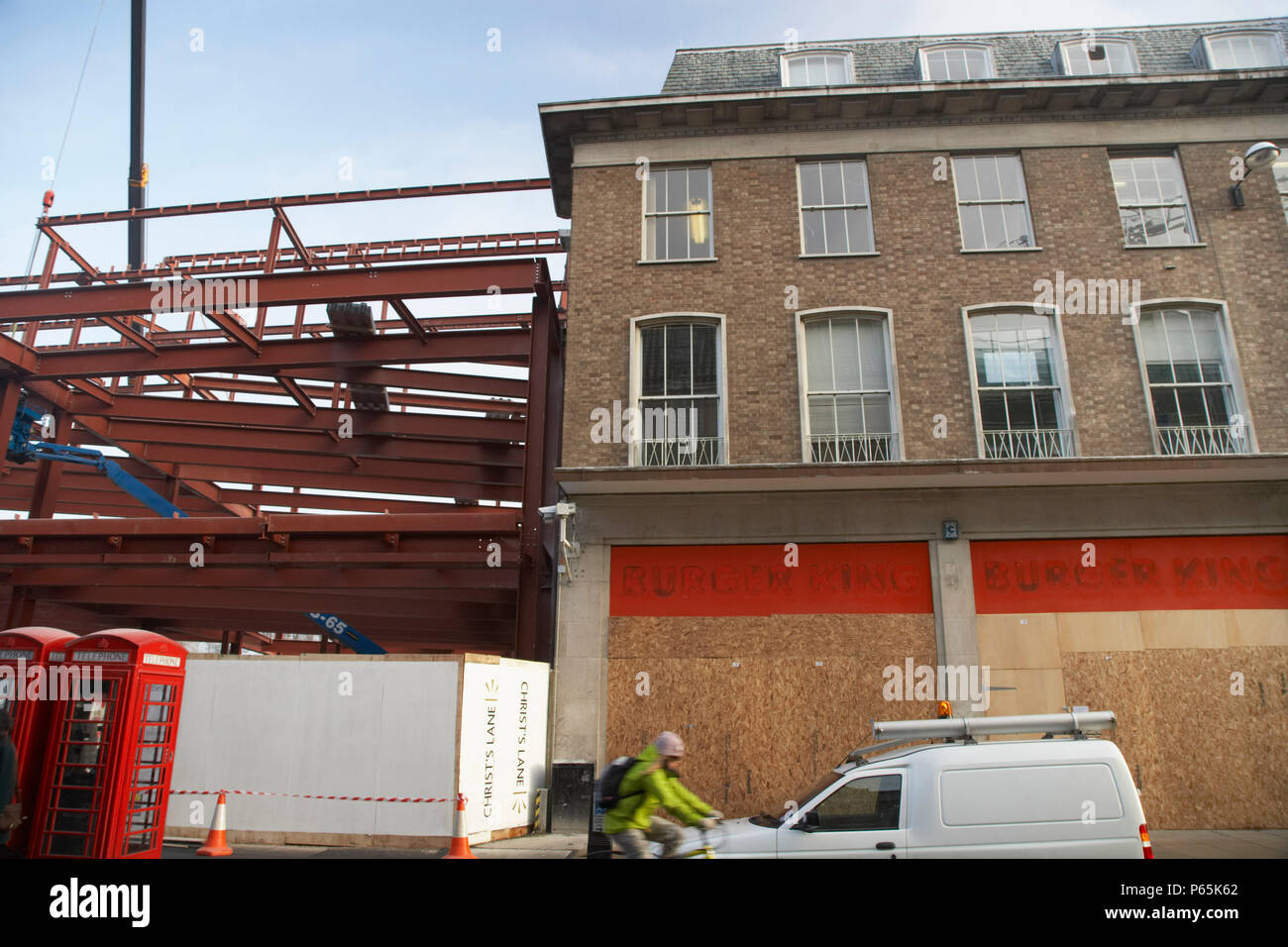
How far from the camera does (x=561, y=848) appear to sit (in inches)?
430

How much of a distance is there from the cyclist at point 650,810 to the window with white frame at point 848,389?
8.27 meters

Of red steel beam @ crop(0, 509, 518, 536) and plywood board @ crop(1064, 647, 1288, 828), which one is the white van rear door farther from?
red steel beam @ crop(0, 509, 518, 536)

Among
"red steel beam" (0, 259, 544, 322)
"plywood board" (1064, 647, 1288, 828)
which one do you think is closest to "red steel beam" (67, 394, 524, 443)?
"red steel beam" (0, 259, 544, 322)

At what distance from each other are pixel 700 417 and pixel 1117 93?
10304 millimetres

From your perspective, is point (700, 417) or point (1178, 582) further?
point (700, 417)

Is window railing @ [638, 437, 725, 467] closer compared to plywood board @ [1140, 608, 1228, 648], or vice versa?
plywood board @ [1140, 608, 1228, 648]

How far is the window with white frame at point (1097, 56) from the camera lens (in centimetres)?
1672

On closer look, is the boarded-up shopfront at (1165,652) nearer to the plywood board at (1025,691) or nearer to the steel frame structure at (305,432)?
the plywood board at (1025,691)

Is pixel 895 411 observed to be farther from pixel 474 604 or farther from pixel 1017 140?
pixel 474 604

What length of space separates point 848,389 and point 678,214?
16.2 feet

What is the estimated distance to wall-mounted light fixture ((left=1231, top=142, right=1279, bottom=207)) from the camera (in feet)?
46.1

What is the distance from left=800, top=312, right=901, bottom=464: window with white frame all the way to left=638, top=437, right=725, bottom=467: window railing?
166 cm
